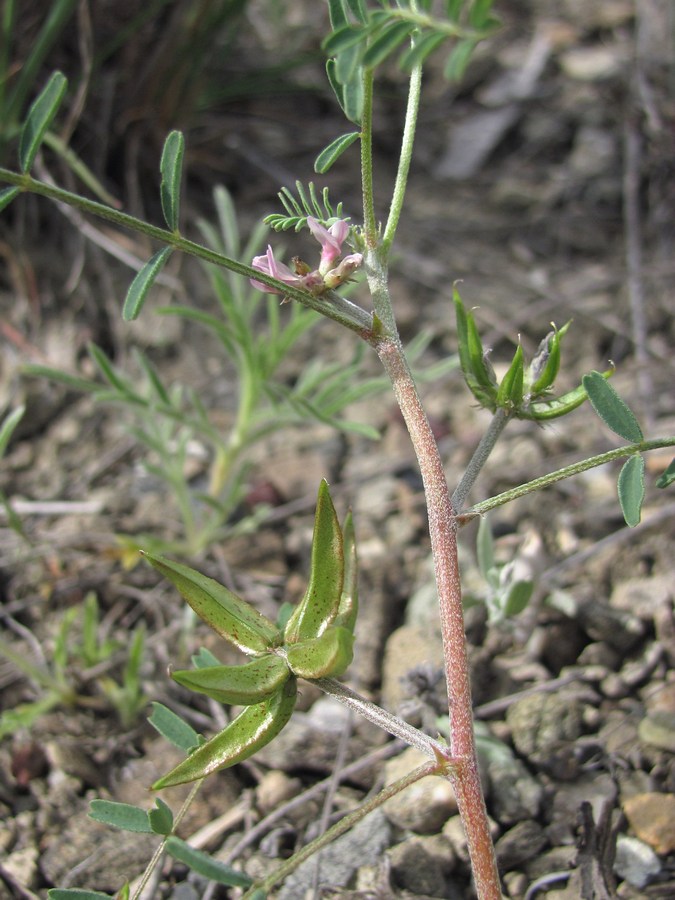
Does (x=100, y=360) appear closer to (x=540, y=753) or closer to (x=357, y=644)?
(x=357, y=644)

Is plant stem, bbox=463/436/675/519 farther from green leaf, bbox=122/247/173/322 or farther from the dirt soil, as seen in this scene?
green leaf, bbox=122/247/173/322

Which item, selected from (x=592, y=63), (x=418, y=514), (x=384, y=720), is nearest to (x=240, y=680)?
(x=384, y=720)

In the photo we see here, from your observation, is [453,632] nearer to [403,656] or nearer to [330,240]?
[330,240]

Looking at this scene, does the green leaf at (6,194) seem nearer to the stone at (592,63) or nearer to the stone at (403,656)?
the stone at (403,656)

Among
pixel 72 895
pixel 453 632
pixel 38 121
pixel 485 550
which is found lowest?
pixel 485 550

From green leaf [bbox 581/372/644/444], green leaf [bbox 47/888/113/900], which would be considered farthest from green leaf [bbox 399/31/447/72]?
green leaf [bbox 47/888/113/900]

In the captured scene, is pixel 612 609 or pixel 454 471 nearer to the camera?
pixel 612 609

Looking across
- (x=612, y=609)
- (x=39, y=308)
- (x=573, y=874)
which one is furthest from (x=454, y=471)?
(x=39, y=308)
